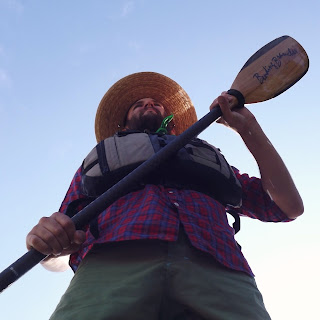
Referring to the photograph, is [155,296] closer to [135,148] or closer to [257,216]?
[135,148]

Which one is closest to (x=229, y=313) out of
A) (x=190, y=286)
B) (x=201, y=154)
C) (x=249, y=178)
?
(x=190, y=286)

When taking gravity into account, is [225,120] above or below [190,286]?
above

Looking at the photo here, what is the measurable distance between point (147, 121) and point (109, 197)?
112 centimetres

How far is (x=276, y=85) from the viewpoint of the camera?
101 inches

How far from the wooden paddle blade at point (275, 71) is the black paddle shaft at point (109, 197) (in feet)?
1.43

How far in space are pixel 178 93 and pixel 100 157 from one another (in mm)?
1648

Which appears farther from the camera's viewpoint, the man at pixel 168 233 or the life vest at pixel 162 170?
the life vest at pixel 162 170

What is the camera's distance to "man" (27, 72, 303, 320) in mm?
1565

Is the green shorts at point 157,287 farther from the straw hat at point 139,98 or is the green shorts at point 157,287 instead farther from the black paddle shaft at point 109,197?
the straw hat at point 139,98

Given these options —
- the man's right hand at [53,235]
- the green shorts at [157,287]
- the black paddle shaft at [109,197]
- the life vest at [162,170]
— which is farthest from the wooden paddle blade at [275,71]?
the man's right hand at [53,235]

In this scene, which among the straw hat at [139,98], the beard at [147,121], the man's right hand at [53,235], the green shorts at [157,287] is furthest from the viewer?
the straw hat at [139,98]

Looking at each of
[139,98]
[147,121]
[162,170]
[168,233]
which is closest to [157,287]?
[168,233]

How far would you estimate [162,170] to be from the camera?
209 cm

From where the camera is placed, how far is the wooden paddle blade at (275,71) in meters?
2.52
